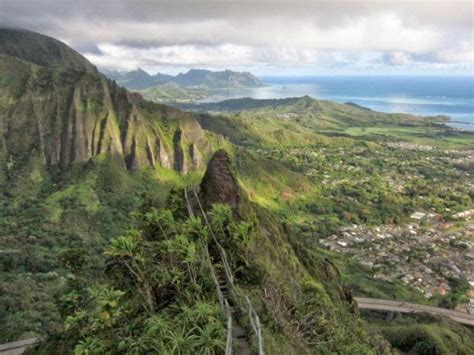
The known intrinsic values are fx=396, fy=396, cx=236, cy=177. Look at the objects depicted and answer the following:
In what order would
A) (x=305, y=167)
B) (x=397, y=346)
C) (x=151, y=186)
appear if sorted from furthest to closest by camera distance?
(x=305, y=167) → (x=151, y=186) → (x=397, y=346)

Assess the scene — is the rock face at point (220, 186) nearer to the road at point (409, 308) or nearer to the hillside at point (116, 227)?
the hillside at point (116, 227)

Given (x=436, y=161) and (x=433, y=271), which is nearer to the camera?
(x=433, y=271)

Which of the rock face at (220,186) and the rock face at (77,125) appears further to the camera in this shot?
the rock face at (77,125)

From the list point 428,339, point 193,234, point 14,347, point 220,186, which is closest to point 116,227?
point 14,347

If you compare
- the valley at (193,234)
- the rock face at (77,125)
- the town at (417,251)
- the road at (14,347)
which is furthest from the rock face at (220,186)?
the rock face at (77,125)

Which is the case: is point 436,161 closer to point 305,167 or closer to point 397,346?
point 305,167

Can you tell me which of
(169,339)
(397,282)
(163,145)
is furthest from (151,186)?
(169,339)
